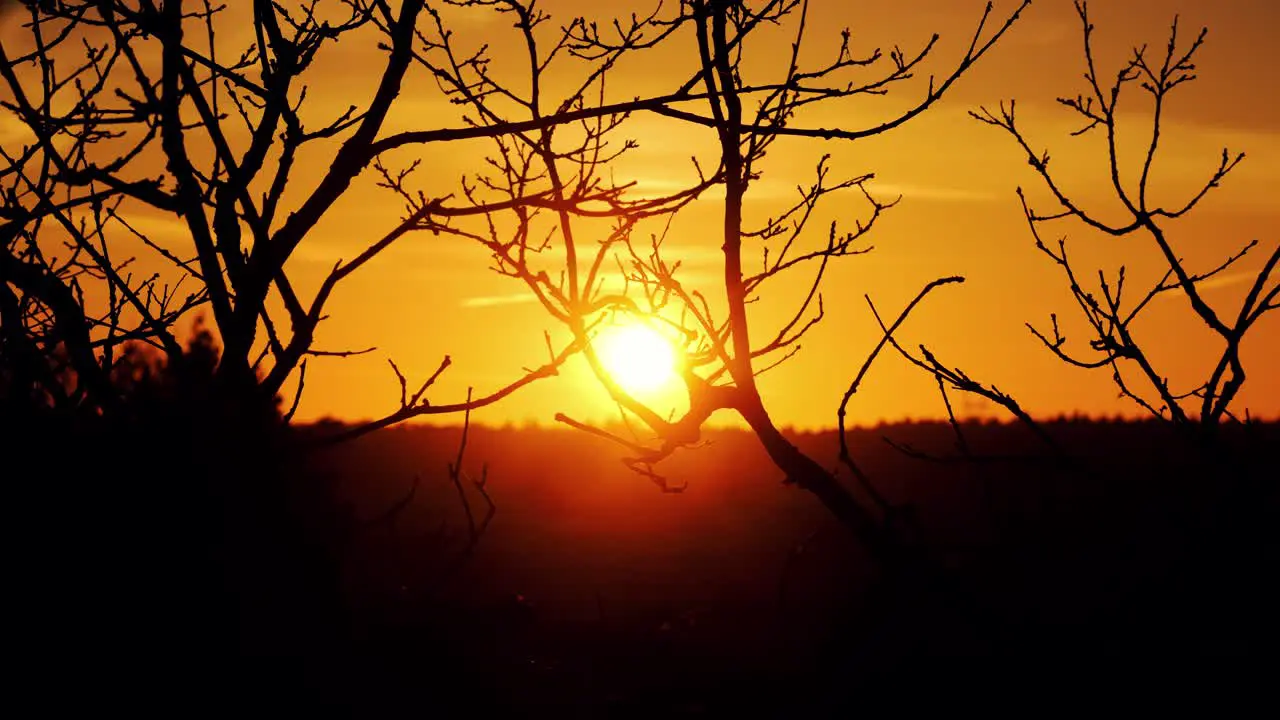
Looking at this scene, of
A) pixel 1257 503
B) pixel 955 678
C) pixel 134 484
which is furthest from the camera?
pixel 955 678

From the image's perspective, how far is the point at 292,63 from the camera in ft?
14.2

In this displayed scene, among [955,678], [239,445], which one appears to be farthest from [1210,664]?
[239,445]

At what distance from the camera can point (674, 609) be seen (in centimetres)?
1355

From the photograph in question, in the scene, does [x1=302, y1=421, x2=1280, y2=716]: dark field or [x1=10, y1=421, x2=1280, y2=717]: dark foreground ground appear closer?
[x1=10, y1=421, x2=1280, y2=717]: dark foreground ground

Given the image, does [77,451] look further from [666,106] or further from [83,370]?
[666,106]

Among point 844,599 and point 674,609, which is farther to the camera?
point 674,609

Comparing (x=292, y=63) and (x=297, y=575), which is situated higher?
(x=292, y=63)

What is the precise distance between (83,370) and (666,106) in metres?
2.14

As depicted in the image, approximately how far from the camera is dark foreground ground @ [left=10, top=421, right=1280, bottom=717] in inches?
136

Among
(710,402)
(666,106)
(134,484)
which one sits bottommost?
(134,484)

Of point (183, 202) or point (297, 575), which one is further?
point (183, 202)

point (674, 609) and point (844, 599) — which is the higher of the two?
point (844, 599)

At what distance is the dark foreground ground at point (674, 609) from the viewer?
136 inches

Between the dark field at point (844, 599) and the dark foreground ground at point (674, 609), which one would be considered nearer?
the dark foreground ground at point (674, 609)
